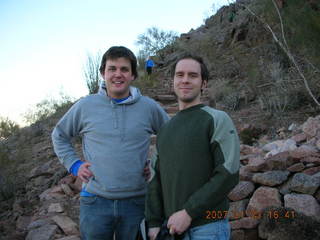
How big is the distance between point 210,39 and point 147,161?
52.1 ft

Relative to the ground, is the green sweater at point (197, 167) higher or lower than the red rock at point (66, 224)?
higher

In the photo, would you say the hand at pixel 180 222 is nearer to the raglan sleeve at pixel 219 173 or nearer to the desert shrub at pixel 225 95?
the raglan sleeve at pixel 219 173

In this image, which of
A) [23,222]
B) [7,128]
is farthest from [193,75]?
[7,128]

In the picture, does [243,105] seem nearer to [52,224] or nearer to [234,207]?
[234,207]

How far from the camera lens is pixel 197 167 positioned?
6.12 ft

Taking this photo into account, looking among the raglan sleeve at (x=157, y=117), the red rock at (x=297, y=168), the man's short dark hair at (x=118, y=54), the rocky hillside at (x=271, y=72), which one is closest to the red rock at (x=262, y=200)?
the red rock at (x=297, y=168)

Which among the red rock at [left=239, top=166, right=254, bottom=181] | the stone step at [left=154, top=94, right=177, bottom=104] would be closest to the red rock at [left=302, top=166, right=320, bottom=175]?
the red rock at [left=239, top=166, right=254, bottom=181]

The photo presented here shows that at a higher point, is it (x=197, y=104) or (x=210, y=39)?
(x=210, y=39)

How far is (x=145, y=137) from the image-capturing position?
8.05 feet

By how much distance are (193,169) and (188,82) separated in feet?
1.84

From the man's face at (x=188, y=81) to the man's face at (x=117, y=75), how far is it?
495 mm

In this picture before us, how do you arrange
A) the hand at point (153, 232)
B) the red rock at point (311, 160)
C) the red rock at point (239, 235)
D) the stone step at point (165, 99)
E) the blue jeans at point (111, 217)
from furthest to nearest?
the stone step at point (165, 99) → the red rock at point (311, 160) → the red rock at point (239, 235) → the blue jeans at point (111, 217) → the hand at point (153, 232)

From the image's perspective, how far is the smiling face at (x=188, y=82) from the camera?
207cm

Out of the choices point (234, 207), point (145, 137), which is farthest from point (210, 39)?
point (145, 137)
